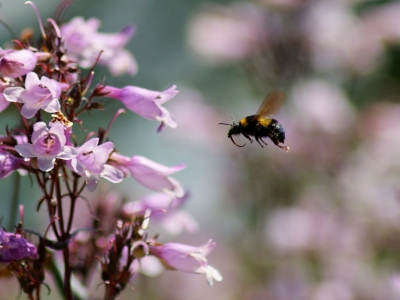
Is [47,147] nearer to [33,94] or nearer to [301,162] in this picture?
[33,94]

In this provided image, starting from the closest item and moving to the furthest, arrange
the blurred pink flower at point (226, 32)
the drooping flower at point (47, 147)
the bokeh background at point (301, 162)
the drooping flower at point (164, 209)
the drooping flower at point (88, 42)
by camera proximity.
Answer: the drooping flower at point (47, 147) < the drooping flower at point (88, 42) < the drooping flower at point (164, 209) < the bokeh background at point (301, 162) < the blurred pink flower at point (226, 32)

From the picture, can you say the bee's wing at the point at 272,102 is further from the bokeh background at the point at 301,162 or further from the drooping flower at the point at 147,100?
the bokeh background at the point at 301,162

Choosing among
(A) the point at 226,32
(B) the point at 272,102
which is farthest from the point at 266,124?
(A) the point at 226,32

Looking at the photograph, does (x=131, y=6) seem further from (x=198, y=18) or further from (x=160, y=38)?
(x=198, y=18)

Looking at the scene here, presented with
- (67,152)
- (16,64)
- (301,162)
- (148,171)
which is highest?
(16,64)

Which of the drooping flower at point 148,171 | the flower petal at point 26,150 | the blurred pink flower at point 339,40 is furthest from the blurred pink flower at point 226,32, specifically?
the flower petal at point 26,150

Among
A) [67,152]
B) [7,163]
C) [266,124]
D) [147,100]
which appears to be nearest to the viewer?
[67,152]

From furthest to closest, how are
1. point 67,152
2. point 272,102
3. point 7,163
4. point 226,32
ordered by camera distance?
point 226,32 → point 272,102 → point 7,163 → point 67,152
